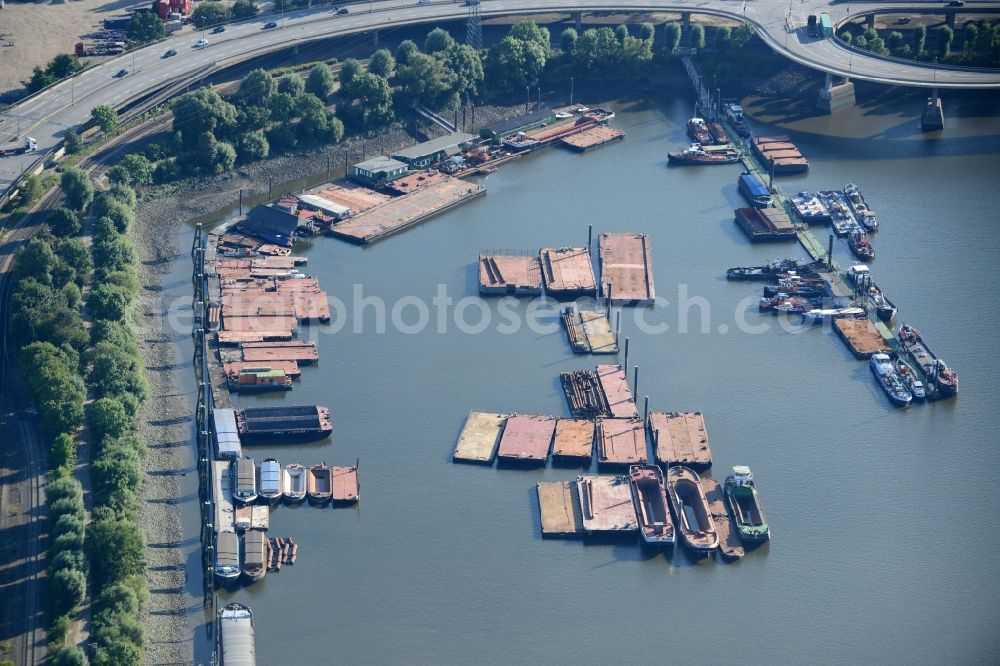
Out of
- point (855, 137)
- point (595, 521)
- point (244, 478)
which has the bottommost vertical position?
point (595, 521)

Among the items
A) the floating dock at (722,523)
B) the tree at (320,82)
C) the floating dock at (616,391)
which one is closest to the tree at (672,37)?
the tree at (320,82)

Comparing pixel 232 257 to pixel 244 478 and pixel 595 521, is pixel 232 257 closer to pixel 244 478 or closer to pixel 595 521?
pixel 244 478

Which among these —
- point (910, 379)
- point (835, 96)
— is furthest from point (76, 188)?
point (835, 96)

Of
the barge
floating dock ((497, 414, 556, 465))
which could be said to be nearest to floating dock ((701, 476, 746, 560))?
floating dock ((497, 414, 556, 465))

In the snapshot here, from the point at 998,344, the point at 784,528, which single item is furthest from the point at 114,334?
the point at 998,344

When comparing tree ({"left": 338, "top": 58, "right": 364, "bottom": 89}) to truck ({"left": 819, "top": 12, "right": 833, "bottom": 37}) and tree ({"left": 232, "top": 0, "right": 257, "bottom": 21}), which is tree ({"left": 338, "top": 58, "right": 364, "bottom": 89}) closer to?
tree ({"left": 232, "top": 0, "right": 257, "bottom": 21})

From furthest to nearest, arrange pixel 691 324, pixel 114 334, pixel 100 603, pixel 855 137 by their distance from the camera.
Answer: pixel 855 137, pixel 691 324, pixel 114 334, pixel 100 603
